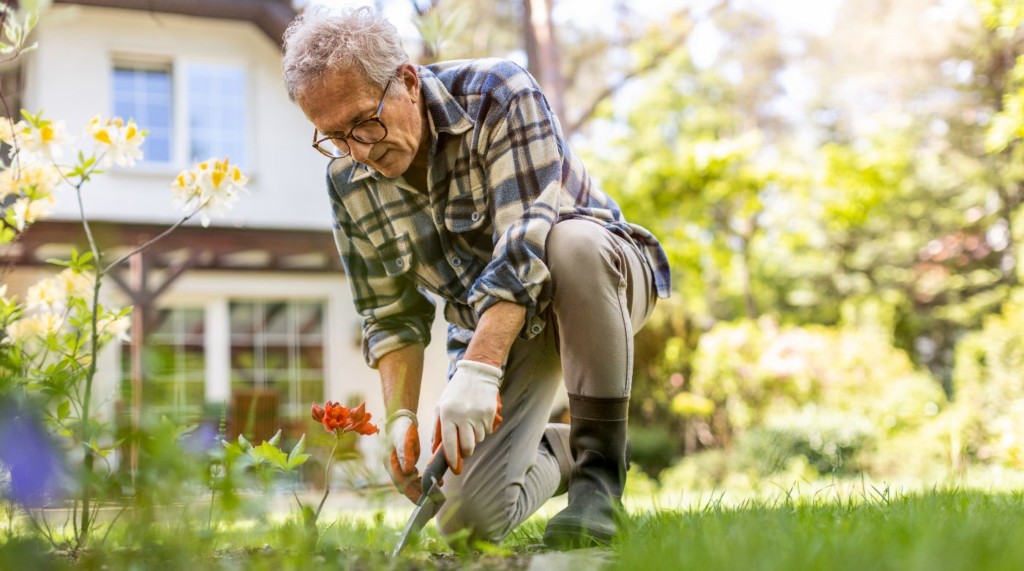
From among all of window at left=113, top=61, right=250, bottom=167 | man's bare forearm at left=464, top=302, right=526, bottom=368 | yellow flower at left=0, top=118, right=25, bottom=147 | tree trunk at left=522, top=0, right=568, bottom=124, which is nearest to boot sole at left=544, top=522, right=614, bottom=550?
man's bare forearm at left=464, top=302, right=526, bottom=368

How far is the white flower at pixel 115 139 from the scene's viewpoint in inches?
88.1

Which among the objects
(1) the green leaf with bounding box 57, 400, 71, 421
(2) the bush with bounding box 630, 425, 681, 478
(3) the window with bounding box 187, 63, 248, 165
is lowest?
(2) the bush with bounding box 630, 425, 681, 478

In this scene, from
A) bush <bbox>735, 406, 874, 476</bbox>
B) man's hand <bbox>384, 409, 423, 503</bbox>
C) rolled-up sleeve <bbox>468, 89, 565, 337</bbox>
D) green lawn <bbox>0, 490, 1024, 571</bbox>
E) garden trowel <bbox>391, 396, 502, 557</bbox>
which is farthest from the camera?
bush <bbox>735, 406, 874, 476</bbox>

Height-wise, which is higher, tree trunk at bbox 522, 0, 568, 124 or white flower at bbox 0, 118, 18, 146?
tree trunk at bbox 522, 0, 568, 124

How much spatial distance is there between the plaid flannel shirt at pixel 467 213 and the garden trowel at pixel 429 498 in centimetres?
31

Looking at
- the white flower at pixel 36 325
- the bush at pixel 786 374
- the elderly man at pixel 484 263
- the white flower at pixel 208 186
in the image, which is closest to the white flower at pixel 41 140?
the white flower at pixel 208 186

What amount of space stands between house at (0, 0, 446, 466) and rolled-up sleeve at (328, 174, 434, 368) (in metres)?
6.42

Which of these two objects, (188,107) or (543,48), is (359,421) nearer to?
(543,48)

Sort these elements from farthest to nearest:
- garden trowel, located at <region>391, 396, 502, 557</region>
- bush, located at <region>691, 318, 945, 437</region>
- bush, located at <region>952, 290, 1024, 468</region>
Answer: bush, located at <region>691, 318, 945, 437</region> < bush, located at <region>952, 290, 1024, 468</region> < garden trowel, located at <region>391, 396, 502, 557</region>

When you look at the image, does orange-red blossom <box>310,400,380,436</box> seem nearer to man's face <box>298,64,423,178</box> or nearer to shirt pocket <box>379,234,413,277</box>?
man's face <box>298,64,423,178</box>

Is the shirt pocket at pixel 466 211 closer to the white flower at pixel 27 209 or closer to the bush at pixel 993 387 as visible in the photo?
the white flower at pixel 27 209

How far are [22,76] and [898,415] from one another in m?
7.72

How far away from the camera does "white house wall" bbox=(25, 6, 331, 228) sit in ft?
30.0

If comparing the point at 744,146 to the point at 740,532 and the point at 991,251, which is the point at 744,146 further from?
the point at 740,532
